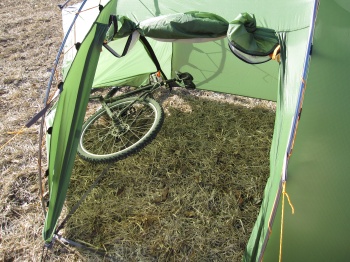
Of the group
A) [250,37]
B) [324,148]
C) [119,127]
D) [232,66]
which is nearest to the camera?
[324,148]

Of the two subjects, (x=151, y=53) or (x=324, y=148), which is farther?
(x=151, y=53)

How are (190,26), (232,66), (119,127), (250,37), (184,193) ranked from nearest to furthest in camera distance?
(250,37) → (190,26) → (184,193) → (119,127) → (232,66)

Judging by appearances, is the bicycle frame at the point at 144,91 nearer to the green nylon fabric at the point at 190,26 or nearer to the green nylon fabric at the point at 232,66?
the green nylon fabric at the point at 232,66

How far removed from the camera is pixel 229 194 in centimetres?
279

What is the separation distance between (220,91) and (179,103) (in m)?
0.53

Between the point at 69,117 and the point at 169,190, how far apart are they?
1.12 metres

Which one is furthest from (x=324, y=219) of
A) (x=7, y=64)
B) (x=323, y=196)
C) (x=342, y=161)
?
(x=7, y=64)

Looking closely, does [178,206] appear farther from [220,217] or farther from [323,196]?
[323,196]

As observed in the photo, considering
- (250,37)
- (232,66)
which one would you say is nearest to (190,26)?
(250,37)

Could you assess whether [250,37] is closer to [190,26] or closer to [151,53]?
[190,26]

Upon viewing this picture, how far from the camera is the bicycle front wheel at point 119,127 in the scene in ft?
10.1

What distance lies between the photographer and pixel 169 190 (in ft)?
9.42

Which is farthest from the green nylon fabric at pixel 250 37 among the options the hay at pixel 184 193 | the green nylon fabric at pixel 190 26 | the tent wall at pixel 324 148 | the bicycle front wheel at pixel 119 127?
the hay at pixel 184 193

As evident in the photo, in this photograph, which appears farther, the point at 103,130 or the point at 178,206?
the point at 103,130
